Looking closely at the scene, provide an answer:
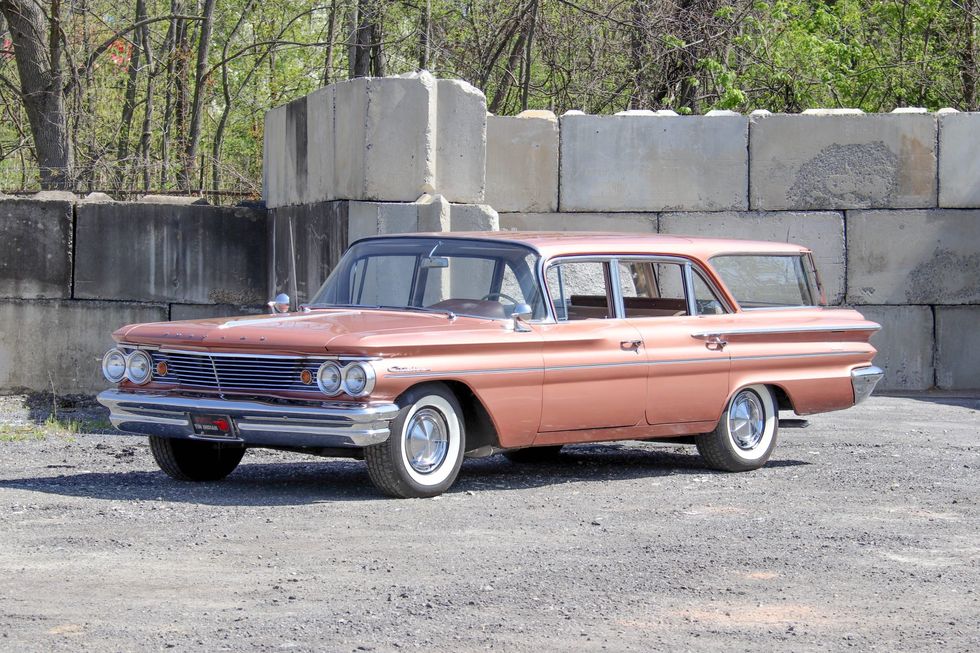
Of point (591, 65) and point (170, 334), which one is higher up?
point (591, 65)

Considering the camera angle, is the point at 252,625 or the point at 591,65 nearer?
the point at 252,625

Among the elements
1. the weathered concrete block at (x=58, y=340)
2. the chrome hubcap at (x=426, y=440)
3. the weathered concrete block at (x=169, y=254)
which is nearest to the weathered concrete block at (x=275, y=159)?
the weathered concrete block at (x=169, y=254)

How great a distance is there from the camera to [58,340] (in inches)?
548

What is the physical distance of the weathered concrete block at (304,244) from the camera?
1244 cm

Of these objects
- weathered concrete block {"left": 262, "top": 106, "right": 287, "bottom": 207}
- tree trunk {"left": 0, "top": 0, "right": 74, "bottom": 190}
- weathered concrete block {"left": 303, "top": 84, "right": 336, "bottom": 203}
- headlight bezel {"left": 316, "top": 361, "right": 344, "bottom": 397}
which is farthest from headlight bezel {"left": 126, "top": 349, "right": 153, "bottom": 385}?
tree trunk {"left": 0, "top": 0, "right": 74, "bottom": 190}

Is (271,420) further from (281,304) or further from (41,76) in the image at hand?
(41,76)

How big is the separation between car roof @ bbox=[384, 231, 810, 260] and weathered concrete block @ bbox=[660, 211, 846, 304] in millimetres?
4024

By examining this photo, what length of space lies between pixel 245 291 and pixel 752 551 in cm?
862

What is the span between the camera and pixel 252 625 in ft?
16.2

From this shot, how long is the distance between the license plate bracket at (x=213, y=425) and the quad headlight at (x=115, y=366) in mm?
659

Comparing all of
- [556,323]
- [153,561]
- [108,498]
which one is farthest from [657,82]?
[153,561]

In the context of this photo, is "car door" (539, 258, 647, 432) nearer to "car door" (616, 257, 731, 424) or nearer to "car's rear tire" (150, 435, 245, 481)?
"car door" (616, 257, 731, 424)

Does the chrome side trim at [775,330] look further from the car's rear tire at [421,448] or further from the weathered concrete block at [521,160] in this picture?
the weathered concrete block at [521,160]

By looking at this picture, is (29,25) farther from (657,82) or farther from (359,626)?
(359,626)
